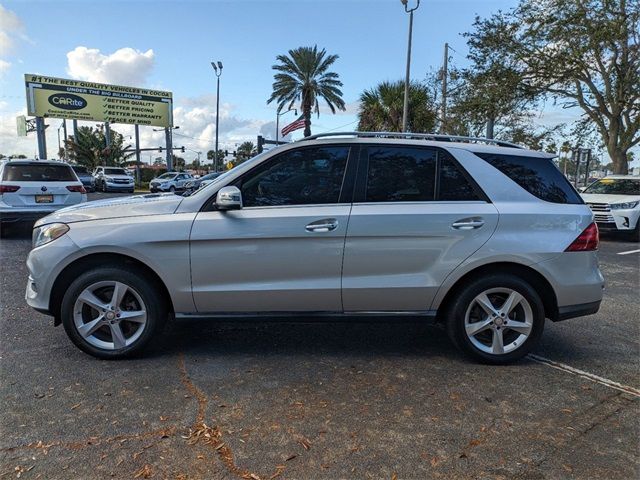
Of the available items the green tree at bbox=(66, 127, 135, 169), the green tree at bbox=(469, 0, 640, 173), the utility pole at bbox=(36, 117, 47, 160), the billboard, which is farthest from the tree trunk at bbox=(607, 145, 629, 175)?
the green tree at bbox=(66, 127, 135, 169)

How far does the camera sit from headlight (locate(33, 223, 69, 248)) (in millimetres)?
3580

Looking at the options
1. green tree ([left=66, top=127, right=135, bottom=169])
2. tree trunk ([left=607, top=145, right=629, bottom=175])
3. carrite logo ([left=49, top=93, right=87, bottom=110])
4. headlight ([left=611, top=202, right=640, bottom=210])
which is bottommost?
headlight ([left=611, top=202, right=640, bottom=210])

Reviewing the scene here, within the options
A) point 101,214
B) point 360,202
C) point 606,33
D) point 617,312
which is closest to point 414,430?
point 360,202

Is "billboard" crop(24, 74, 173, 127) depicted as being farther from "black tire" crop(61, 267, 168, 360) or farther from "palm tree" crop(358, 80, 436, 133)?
"black tire" crop(61, 267, 168, 360)

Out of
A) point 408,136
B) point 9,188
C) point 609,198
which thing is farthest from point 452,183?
point 609,198

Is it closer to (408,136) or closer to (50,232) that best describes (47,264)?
(50,232)

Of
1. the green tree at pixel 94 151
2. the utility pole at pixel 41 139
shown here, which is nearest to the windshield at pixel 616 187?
the utility pole at pixel 41 139

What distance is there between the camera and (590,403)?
3154 millimetres

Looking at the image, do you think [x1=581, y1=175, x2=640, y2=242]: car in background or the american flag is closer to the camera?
[x1=581, y1=175, x2=640, y2=242]: car in background

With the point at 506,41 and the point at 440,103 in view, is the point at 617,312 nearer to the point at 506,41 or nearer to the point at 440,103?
the point at 506,41

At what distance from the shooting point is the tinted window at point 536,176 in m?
3.75

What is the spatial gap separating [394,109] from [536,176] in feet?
68.4

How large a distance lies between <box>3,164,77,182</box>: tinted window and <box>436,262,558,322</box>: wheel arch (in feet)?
27.7

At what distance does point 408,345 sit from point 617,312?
2.90 meters
